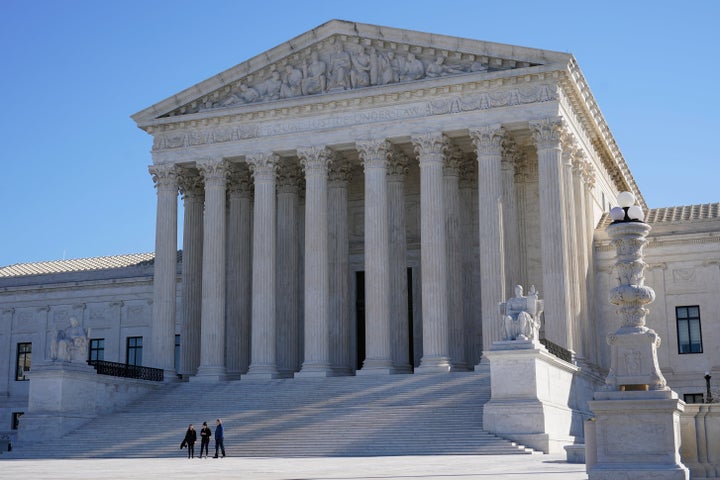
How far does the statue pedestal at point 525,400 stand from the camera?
3247 cm

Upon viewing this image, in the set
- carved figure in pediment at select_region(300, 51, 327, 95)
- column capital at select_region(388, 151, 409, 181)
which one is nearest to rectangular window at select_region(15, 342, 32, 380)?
carved figure in pediment at select_region(300, 51, 327, 95)

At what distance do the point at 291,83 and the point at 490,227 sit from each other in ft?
40.4

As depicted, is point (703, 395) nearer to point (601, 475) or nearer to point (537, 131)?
point (537, 131)

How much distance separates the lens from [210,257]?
1879 inches

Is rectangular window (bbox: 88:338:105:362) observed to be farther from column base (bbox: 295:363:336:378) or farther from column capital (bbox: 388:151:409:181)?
column capital (bbox: 388:151:409:181)

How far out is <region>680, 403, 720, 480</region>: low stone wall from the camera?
18328mm

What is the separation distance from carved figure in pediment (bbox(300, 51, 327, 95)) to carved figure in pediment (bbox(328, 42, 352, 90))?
39cm

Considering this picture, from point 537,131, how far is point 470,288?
358 inches

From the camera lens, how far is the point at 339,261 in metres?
48.7

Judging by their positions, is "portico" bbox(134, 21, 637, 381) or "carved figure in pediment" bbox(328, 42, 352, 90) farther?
"carved figure in pediment" bbox(328, 42, 352, 90)

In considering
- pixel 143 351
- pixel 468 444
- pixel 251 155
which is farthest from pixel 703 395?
pixel 143 351

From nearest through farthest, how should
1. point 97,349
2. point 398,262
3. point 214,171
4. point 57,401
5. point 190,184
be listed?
point 57,401
point 398,262
point 214,171
point 190,184
point 97,349

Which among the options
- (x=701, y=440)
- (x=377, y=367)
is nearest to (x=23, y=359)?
(x=377, y=367)

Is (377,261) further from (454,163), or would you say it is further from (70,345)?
(70,345)
